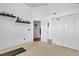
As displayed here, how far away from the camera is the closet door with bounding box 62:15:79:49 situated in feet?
13.8

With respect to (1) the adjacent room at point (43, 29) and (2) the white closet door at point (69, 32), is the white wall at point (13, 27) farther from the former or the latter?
(2) the white closet door at point (69, 32)

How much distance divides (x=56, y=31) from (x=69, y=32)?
40.6 inches

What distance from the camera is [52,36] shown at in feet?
18.9

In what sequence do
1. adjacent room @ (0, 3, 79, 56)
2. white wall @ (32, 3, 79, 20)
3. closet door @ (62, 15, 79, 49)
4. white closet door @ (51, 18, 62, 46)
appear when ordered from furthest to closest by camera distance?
white closet door @ (51, 18, 62, 46) → white wall @ (32, 3, 79, 20) → closet door @ (62, 15, 79, 49) → adjacent room @ (0, 3, 79, 56)

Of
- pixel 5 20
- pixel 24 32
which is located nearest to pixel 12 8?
pixel 5 20

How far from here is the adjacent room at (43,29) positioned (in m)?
4.05

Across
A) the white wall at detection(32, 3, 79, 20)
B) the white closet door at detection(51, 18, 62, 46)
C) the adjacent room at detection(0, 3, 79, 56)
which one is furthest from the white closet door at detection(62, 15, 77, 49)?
the white wall at detection(32, 3, 79, 20)

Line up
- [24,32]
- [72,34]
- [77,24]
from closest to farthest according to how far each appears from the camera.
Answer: [77,24] → [72,34] → [24,32]

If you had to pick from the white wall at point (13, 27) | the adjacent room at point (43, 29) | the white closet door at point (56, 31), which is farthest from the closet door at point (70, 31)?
the white wall at point (13, 27)

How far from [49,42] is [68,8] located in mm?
2692

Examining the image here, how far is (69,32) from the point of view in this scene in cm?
450

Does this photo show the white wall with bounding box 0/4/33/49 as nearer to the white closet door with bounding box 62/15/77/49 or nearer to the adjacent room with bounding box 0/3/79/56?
the adjacent room with bounding box 0/3/79/56

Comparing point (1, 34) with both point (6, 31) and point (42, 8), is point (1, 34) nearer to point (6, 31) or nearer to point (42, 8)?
point (6, 31)

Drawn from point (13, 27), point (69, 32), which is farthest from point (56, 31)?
point (13, 27)
